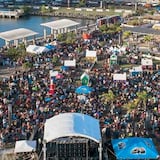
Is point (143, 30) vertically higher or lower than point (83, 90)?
higher

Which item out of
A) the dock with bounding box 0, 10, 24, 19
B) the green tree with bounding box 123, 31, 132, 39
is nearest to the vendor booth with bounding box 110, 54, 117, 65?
the green tree with bounding box 123, 31, 132, 39

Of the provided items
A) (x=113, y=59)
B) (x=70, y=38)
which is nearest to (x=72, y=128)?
(x=113, y=59)

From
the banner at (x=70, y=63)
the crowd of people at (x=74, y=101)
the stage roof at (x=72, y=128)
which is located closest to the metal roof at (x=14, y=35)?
the crowd of people at (x=74, y=101)

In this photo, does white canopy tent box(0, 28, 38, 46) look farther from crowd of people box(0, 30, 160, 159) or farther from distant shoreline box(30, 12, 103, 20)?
distant shoreline box(30, 12, 103, 20)

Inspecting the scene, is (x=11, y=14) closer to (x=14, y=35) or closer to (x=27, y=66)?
(x=14, y=35)

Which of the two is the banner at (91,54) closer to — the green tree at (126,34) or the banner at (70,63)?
the banner at (70,63)

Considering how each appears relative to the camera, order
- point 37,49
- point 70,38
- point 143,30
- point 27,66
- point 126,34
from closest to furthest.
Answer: point 27,66 < point 37,49 < point 70,38 < point 126,34 < point 143,30
